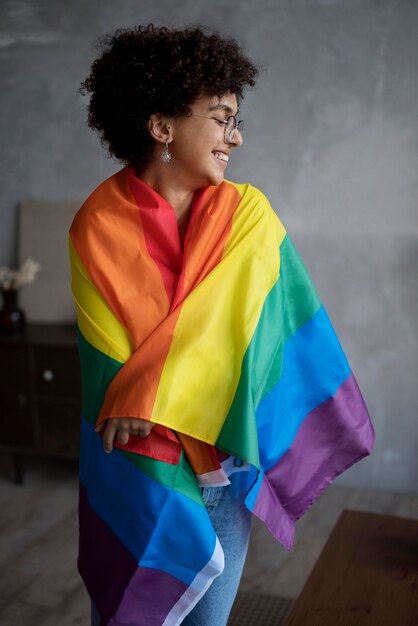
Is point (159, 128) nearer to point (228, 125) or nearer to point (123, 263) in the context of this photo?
point (228, 125)

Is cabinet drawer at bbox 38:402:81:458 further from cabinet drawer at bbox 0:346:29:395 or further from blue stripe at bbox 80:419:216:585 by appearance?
blue stripe at bbox 80:419:216:585

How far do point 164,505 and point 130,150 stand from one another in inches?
26.5

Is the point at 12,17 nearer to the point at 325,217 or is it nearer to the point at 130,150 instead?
the point at 325,217

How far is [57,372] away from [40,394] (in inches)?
5.5

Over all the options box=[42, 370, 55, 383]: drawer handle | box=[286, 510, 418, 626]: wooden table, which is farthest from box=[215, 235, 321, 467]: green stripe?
box=[42, 370, 55, 383]: drawer handle

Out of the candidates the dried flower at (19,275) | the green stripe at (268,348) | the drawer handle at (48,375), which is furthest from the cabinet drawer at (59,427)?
the green stripe at (268,348)

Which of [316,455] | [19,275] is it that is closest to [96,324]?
[316,455]

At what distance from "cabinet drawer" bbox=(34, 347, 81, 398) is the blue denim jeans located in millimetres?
1980

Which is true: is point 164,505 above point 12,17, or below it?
below

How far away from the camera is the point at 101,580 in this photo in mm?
1613

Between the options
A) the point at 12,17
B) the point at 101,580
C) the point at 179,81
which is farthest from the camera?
the point at 12,17

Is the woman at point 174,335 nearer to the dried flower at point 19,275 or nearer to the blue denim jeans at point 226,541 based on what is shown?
the blue denim jeans at point 226,541

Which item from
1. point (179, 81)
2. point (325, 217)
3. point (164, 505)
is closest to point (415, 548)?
point (164, 505)

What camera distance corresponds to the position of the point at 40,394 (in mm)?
3623
